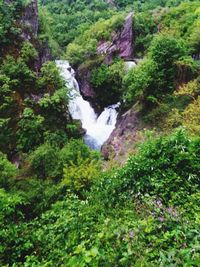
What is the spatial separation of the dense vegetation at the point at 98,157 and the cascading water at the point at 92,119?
5.56ft

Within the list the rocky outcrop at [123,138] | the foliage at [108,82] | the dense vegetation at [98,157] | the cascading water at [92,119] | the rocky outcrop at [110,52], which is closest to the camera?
the dense vegetation at [98,157]

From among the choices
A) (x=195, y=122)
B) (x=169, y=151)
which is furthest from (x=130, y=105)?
(x=169, y=151)

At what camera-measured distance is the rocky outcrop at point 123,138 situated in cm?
1496

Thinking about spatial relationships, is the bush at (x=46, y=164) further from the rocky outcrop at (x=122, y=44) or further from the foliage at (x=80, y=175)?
the rocky outcrop at (x=122, y=44)

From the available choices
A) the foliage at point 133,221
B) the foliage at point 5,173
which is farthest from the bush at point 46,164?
the foliage at point 133,221

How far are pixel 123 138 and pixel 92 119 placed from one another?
7.68 meters

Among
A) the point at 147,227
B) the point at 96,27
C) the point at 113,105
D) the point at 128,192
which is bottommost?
the point at 113,105

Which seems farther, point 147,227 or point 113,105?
point 113,105

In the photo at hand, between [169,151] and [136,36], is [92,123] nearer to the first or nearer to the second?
[136,36]

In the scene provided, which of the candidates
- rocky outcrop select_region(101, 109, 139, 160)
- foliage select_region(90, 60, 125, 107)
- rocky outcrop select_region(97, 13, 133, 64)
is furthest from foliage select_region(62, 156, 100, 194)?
rocky outcrop select_region(97, 13, 133, 64)

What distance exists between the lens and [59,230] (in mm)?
4414

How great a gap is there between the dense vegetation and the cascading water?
169 centimetres

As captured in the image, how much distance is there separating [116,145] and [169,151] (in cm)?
970

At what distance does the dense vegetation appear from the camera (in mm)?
3396
